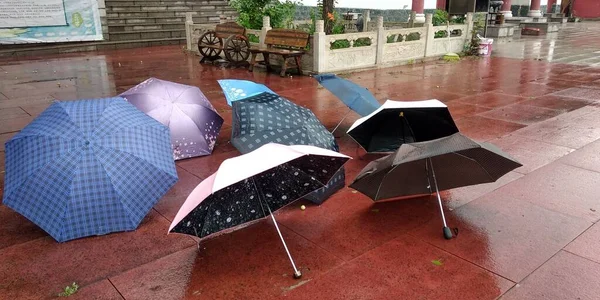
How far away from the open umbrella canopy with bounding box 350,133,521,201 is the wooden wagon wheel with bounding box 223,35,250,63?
355 inches

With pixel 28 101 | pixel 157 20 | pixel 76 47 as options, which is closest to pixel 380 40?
pixel 28 101

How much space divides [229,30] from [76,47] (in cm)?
730

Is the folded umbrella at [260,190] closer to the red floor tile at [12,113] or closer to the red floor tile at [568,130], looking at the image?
the red floor tile at [568,130]

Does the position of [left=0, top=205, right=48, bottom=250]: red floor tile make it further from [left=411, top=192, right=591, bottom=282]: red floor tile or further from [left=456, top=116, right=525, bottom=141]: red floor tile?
[left=456, top=116, right=525, bottom=141]: red floor tile

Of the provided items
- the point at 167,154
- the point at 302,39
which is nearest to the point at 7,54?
the point at 302,39

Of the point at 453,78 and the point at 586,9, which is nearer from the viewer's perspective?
the point at 453,78

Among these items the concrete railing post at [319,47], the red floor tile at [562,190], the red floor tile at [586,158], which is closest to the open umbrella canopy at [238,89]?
the red floor tile at [562,190]

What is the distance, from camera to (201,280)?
298 centimetres

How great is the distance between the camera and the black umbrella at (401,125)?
4.56 m

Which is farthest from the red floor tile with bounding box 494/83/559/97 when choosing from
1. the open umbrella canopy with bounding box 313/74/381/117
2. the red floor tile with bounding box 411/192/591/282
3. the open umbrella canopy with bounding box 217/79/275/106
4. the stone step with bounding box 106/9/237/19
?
the stone step with bounding box 106/9/237/19

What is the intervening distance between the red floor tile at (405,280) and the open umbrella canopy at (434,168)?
50cm

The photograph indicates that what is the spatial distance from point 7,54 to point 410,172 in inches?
629

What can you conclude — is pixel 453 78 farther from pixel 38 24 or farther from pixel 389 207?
pixel 38 24

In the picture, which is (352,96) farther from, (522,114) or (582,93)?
(582,93)
